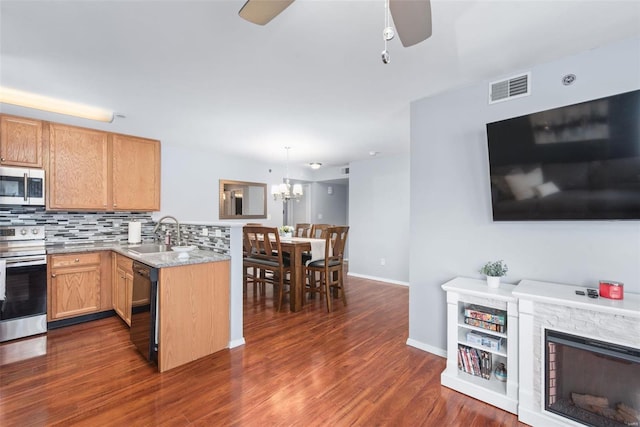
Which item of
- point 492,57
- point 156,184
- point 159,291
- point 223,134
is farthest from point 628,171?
point 156,184

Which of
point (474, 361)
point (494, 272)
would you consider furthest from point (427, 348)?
point (494, 272)

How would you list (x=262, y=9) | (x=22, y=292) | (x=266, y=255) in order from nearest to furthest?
1. (x=262, y=9)
2. (x=22, y=292)
3. (x=266, y=255)

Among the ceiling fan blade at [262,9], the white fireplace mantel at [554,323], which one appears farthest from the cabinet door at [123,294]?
the white fireplace mantel at [554,323]

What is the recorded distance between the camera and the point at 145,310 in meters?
2.37

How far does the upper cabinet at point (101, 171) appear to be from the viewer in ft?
10.7

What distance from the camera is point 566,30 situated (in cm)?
165

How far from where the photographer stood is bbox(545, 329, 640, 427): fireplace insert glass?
1.53 metres

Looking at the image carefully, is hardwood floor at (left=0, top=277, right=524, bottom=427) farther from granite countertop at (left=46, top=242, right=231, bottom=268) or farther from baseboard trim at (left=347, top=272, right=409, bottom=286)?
baseboard trim at (left=347, top=272, right=409, bottom=286)

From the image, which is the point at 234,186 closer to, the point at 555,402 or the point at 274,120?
the point at 274,120

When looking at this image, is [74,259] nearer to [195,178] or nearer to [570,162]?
[195,178]

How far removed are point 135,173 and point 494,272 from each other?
4.29 metres

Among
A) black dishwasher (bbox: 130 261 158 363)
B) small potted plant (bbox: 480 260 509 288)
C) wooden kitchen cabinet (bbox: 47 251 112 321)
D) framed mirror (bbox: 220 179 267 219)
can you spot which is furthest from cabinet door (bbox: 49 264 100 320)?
small potted plant (bbox: 480 260 509 288)

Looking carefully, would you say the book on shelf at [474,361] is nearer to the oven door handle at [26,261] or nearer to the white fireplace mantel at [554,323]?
the white fireplace mantel at [554,323]

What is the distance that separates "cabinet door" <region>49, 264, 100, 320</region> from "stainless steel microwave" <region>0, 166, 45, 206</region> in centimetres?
79
